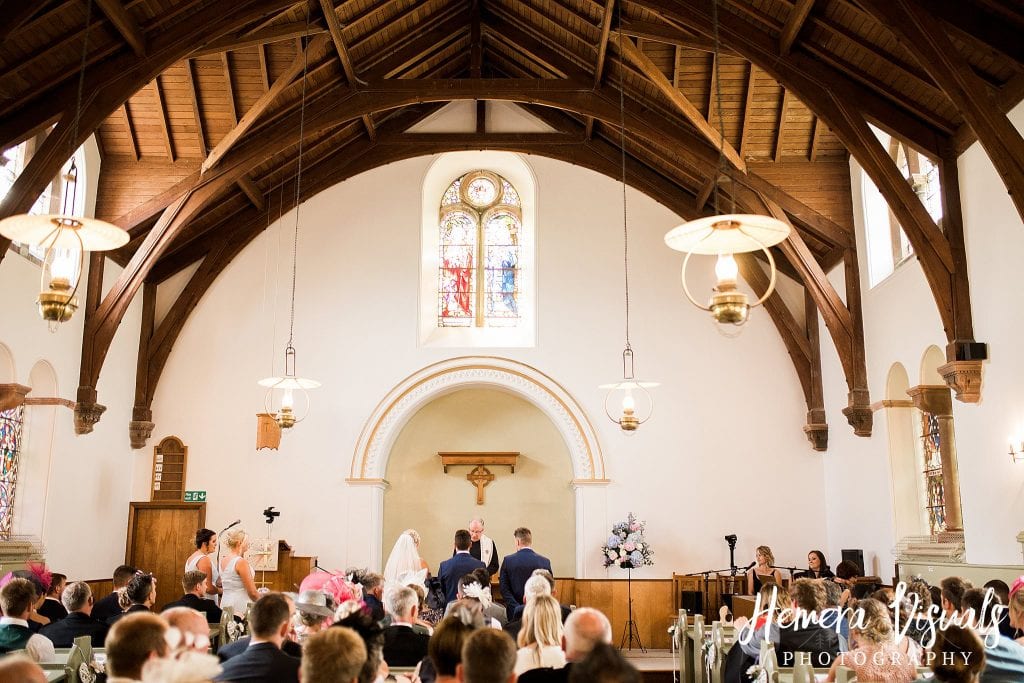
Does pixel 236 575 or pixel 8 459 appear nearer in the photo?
pixel 236 575

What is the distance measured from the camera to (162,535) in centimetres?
1174

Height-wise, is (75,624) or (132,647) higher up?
(132,647)

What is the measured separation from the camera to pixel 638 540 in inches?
444

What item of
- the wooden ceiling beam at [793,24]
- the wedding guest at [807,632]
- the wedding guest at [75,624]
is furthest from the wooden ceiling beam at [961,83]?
the wedding guest at [75,624]

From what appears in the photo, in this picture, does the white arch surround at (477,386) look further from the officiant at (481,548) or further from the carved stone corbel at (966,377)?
the carved stone corbel at (966,377)

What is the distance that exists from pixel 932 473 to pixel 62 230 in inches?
325

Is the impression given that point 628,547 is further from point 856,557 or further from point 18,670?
point 18,670

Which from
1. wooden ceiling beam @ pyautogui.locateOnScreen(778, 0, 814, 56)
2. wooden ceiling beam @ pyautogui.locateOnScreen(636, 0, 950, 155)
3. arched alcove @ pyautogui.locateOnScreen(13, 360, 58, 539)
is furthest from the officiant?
wooden ceiling beam @ pyautogui.locateOnScreen(778, 0, 814, 56)

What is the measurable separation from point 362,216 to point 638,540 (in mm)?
5435

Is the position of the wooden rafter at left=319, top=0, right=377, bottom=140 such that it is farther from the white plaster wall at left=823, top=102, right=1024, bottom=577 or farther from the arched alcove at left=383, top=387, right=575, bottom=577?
the white plaster wall at left=823, top=102, right=1024, bottom=577

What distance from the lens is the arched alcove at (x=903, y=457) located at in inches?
386

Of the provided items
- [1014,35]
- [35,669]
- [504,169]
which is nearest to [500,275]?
[504,169]

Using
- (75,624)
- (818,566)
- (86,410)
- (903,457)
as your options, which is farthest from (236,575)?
(903,457)

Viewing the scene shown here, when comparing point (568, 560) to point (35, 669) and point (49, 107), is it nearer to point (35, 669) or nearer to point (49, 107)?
point (49, 107)
